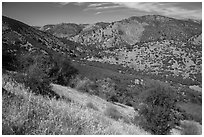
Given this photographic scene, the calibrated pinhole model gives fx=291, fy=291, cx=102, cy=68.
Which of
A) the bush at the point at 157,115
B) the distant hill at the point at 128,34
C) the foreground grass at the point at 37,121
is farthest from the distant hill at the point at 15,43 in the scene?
the distant hill at the point at 128,34

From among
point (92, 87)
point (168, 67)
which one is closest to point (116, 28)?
point (168, 67)

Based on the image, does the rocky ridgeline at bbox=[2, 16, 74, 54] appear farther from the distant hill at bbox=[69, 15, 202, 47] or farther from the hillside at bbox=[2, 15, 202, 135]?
the distant hill at bbox=[69, 15, 202, 47]

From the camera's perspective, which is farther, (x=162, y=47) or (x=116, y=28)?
(x=116, y=28)

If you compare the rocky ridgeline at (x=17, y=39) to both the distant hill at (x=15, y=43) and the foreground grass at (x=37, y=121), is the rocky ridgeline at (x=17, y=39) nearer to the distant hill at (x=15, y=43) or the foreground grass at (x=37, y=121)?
the distant hill at (x=15, y=43)

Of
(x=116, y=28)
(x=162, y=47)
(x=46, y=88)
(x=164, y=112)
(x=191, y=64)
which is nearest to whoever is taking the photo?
(x=164, y=112)

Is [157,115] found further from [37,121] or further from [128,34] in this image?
[128,34]

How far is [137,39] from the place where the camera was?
183 m

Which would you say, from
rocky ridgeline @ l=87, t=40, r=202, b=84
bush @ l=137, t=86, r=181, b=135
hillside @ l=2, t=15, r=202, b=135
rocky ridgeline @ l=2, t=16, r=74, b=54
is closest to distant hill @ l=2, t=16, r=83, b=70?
rocky ridgeline @ l=2, t=16, r=74, b=54

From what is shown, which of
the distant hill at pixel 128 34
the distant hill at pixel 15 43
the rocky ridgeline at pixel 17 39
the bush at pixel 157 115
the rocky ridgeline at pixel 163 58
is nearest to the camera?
the bush at pixel 157 115

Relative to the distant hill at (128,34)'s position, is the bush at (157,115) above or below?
above

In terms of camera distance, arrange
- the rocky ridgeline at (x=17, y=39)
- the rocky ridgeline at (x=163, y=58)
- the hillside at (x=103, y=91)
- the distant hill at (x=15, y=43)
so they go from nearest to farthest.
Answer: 1. the hillside at (x=103, y=91)
2. the distant hill at (x=15, y=43)
3. the rocky ridgeline at (x=17, y=39)
4. the rocky ridgeline at (x=163, y=58)

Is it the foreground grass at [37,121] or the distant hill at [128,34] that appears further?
the distant hill at [128,34]

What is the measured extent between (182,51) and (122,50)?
58.5 feet

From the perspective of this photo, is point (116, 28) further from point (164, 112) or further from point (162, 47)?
point (164, 112)
